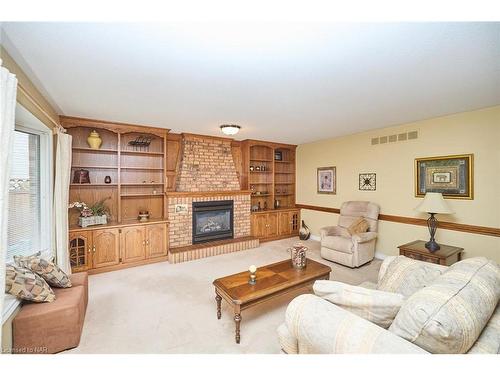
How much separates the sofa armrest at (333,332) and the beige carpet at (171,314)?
34.3 inches

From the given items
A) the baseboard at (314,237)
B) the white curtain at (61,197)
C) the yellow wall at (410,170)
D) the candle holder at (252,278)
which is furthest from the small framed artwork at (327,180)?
the white curtain at (61,197)

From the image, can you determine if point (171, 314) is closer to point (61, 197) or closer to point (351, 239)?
point (61, 197)

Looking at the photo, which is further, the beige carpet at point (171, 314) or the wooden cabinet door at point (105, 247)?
the wooden cabinet door at point (105, 247)

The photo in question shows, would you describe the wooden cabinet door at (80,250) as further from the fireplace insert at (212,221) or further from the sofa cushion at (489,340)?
the sofa cushion at (489,340)

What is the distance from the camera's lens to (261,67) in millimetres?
1882

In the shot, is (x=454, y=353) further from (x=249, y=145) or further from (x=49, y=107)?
(x=249, y=145)

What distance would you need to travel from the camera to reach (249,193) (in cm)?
525

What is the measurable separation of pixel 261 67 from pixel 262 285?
206 cm

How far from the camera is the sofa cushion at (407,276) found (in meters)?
1.68

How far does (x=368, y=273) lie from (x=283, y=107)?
2.87m

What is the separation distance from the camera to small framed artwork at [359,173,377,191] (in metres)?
Result: 4.27

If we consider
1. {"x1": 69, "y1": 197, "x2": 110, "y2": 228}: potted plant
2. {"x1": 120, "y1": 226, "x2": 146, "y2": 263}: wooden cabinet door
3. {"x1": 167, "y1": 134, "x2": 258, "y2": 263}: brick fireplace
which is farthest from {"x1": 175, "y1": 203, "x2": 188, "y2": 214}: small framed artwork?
{"x1": 69, "y1": 197, "x2": 110, "y2": 228}: potted plant

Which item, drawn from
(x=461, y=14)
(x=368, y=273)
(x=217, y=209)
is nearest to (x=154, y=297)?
(x=217, y=209)

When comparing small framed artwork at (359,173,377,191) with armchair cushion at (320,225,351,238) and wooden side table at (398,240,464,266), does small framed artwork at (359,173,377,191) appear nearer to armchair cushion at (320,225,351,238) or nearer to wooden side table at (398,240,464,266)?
armchair cushion at (320,225,351,238)
